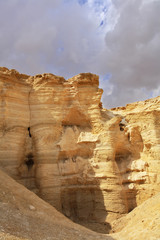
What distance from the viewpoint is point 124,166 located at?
12500 millimetres

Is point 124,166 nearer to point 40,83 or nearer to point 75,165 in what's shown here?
point 75,165

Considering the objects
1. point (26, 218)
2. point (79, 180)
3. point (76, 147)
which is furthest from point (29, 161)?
point (26, 218)

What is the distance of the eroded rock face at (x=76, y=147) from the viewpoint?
11055 mm

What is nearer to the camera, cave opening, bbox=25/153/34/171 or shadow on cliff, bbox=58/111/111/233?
shadow on cliff, bbox=58/111/111/233

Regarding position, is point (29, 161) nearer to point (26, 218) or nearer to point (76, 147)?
point (76, 147)

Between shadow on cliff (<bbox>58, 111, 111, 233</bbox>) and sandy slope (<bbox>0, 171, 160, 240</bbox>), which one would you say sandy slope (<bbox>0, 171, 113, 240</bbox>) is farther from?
shadow on cliff (<bbox>58, 111, 111, 233</bbox>)

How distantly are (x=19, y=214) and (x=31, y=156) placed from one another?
5833mm

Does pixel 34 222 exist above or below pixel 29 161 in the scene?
below

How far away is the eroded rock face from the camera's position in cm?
1105

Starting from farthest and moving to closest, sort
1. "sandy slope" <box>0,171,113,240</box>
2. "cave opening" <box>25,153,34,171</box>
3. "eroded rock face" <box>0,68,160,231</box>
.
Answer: "cave opening" <box>25,153,34,171</box>
"eroded rock face" <box>0,68,160,231</box>
"sandy slope" <box>0,171,113,240</box>

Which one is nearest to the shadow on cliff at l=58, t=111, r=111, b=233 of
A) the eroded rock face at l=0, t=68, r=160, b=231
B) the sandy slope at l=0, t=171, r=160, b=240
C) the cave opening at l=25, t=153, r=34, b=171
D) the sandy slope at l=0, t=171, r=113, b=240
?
the eroded rock face at l=0, t=68, r=160, b=231

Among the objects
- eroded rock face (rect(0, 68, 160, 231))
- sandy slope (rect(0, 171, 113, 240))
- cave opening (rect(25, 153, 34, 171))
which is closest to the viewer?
sandy slope (rect(0, 171, 113, 240))

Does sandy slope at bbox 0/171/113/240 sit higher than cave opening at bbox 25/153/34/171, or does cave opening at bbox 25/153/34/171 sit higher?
cave opening at bbox 25/153/34/171

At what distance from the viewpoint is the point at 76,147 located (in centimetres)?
1215
